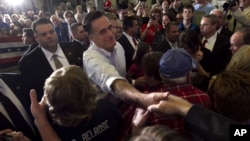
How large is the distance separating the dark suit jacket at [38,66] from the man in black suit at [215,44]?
148 centimetres

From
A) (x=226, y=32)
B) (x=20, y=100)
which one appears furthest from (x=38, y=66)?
(x=226, y=32)

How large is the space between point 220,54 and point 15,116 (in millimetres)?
2235

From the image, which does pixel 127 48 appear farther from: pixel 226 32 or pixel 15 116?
pixel 15 116

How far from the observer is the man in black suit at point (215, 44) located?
2.66m

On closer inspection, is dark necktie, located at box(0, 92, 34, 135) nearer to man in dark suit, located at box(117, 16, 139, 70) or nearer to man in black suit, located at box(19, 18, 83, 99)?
man in black suit, located at box(19, 18, 83, 99)

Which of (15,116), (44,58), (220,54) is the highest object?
(44,58)

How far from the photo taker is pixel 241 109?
111 centimetres

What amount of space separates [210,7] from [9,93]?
12.3ft

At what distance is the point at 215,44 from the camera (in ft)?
9.52

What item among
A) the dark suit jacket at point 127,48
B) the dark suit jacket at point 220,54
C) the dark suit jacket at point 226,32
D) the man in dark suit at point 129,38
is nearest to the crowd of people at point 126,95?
the dark suit jacket at point 220,54

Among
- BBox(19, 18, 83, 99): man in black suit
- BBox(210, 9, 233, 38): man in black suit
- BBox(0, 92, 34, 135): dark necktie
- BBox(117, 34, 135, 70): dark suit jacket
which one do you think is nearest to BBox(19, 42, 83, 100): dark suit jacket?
BBox(19, 18, 83, 99): man in black suit

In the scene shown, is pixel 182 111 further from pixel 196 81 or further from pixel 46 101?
pixel 196 81

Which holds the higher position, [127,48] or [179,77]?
[179,77]

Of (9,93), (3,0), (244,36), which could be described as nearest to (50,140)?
(9,93)
